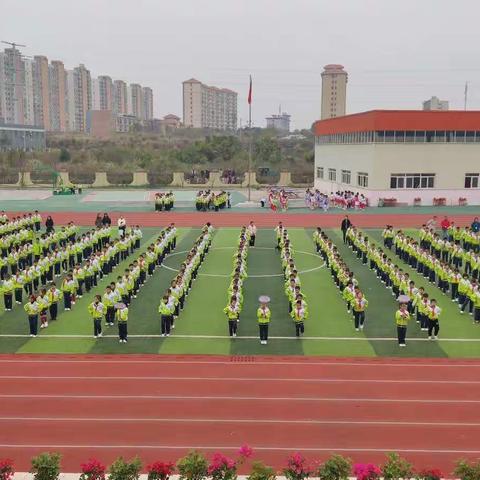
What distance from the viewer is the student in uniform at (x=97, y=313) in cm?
1467

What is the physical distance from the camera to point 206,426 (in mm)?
10352

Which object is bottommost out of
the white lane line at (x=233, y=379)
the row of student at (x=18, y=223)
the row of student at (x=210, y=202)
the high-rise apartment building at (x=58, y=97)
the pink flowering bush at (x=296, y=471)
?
the white lane line at (x=233, y=379)

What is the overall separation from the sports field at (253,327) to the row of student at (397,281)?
0.29 meters

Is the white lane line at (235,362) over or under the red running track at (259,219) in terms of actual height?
under

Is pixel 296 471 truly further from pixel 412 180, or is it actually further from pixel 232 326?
pixel 412 180

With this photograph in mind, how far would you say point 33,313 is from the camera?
14.9m

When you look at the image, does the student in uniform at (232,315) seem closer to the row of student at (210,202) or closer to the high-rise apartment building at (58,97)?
the row of student at (210,202)

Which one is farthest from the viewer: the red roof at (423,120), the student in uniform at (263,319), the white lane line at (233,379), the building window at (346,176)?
the building window at (346,176)

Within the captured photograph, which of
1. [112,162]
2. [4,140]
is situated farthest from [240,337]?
[4,140]

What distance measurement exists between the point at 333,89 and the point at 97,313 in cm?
16112

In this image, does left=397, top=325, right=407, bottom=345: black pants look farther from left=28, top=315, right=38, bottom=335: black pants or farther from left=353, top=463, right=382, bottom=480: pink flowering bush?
left=28, top=315, right=38, bottom=335: black pants

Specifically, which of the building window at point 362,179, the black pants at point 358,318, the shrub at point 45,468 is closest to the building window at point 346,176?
the building window at point 362,179

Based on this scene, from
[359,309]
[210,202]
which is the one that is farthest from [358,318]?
[210,202]

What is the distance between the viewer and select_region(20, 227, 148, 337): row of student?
15.1 m
